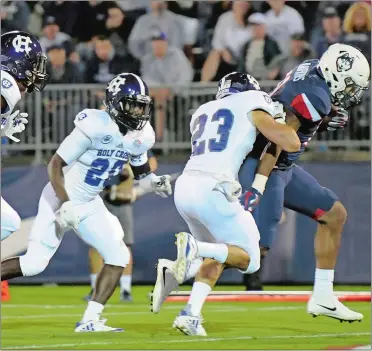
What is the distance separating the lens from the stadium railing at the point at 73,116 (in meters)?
13.4

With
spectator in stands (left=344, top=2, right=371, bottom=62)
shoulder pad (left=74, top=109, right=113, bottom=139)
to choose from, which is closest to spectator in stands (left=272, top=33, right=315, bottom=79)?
spectator in stands (left=344, top=2, right=371, bottom=62)

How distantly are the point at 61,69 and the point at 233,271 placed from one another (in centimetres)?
313

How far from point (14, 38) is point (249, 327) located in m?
2.68

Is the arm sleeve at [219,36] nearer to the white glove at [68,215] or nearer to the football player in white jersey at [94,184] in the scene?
the football player in white jersey at [94,184]

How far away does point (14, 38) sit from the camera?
820cm

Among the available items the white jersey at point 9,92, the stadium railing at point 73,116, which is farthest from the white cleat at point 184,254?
the stadium railing at point 73,116

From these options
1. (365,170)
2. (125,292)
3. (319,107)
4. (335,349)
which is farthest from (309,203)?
(365,170)

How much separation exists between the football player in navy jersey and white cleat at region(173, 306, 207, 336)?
815 mm

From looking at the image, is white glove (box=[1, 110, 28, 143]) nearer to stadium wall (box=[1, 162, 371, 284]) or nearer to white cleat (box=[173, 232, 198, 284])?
white cleat (box=[173, 232, 198, 284])

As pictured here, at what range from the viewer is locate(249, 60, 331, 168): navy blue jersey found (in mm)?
8266

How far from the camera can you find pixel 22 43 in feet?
26.8

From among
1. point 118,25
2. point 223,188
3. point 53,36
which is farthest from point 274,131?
point 53,36

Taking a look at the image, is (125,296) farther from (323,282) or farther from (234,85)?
(234,85)

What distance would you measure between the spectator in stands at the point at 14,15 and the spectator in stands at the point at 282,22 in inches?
118
